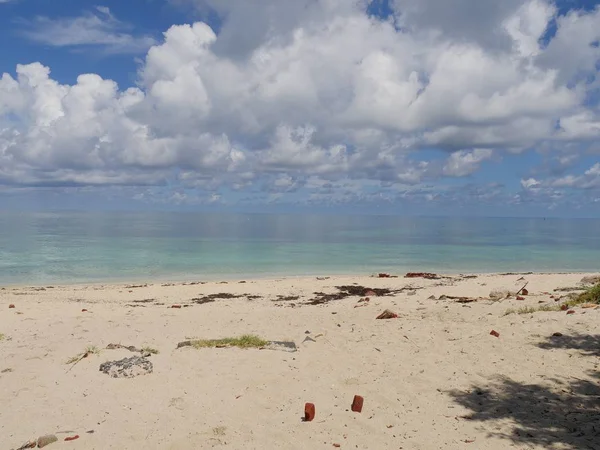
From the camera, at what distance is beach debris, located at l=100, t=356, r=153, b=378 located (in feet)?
28.3

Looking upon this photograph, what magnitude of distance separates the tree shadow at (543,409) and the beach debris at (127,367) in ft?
17.8

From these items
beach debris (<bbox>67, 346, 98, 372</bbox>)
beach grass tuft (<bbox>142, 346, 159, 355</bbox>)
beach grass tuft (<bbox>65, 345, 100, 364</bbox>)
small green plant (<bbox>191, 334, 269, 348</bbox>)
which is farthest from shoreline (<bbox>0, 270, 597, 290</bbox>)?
beach debris (<bbox>67, 346, 98, 372</bbox>)

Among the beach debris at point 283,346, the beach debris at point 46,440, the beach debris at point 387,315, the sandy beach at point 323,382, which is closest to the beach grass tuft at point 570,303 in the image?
the sandy beach at point 323,382

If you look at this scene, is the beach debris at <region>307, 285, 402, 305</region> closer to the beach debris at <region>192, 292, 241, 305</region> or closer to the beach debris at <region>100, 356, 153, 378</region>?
the beach debris at <region>192, 292, 241, 305</region>

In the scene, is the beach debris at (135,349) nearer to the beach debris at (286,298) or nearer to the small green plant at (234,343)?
the small green plant at (234,343)

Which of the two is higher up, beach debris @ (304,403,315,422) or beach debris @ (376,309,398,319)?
beach debris @ (376,309,398,319)

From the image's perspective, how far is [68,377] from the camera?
8.59m

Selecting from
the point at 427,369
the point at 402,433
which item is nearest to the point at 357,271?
the point at 427,369

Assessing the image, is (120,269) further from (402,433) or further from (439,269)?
(402,433)

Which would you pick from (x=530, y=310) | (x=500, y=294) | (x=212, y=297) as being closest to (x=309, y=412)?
(x=530, y=310)

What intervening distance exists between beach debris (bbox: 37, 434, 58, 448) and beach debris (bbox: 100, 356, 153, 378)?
2175 millimetres

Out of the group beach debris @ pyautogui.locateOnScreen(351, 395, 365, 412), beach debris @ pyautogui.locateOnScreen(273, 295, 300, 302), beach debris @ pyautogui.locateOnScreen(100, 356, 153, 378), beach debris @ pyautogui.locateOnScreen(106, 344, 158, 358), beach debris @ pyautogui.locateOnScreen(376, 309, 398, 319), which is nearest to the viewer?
beach debris @ pyautogui.locateOnScreen(351, 395, 365, 412)

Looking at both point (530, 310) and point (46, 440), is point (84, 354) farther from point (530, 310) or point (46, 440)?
point (530, 310)

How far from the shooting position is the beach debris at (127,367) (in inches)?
340
